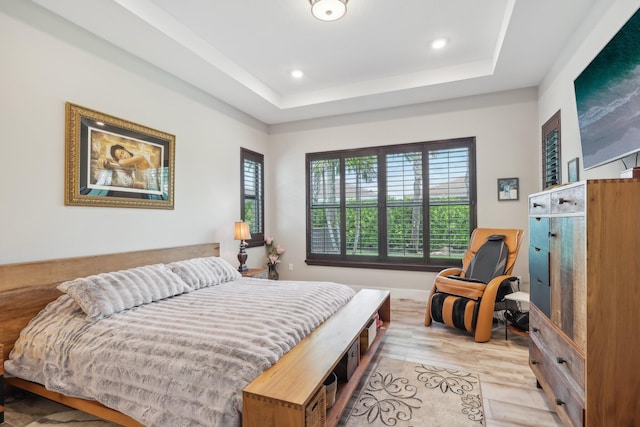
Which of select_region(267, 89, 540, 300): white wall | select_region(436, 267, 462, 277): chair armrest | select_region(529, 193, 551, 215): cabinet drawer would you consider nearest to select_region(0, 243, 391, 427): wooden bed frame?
select_region(436, 267, 462, 277): chair armrest

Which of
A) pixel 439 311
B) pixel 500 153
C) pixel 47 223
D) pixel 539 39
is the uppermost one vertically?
pixel 539 39

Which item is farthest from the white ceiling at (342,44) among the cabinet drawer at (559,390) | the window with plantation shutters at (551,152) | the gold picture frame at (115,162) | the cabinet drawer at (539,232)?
the cabinet drawer at (559,390)

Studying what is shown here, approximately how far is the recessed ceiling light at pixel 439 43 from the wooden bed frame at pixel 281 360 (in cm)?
265

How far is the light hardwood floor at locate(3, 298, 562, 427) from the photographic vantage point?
1958mm

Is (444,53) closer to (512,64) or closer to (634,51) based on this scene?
(512,64)

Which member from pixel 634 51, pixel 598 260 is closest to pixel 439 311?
pixel 598 260

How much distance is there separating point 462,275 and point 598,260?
2.38 meters

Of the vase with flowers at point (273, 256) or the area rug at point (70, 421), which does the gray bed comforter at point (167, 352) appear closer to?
the area rug at point (70, 421)

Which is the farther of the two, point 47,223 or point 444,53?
point 444,53

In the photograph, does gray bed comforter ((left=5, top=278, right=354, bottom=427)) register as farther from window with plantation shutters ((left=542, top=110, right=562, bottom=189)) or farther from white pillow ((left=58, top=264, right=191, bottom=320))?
window with plantation shutters ((left=542, top=110, right=562, bottom=189))

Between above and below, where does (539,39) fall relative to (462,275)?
above

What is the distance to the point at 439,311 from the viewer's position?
332 cm

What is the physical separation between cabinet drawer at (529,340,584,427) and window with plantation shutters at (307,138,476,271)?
2.31 m

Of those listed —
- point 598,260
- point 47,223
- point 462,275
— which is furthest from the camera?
point 462,275
